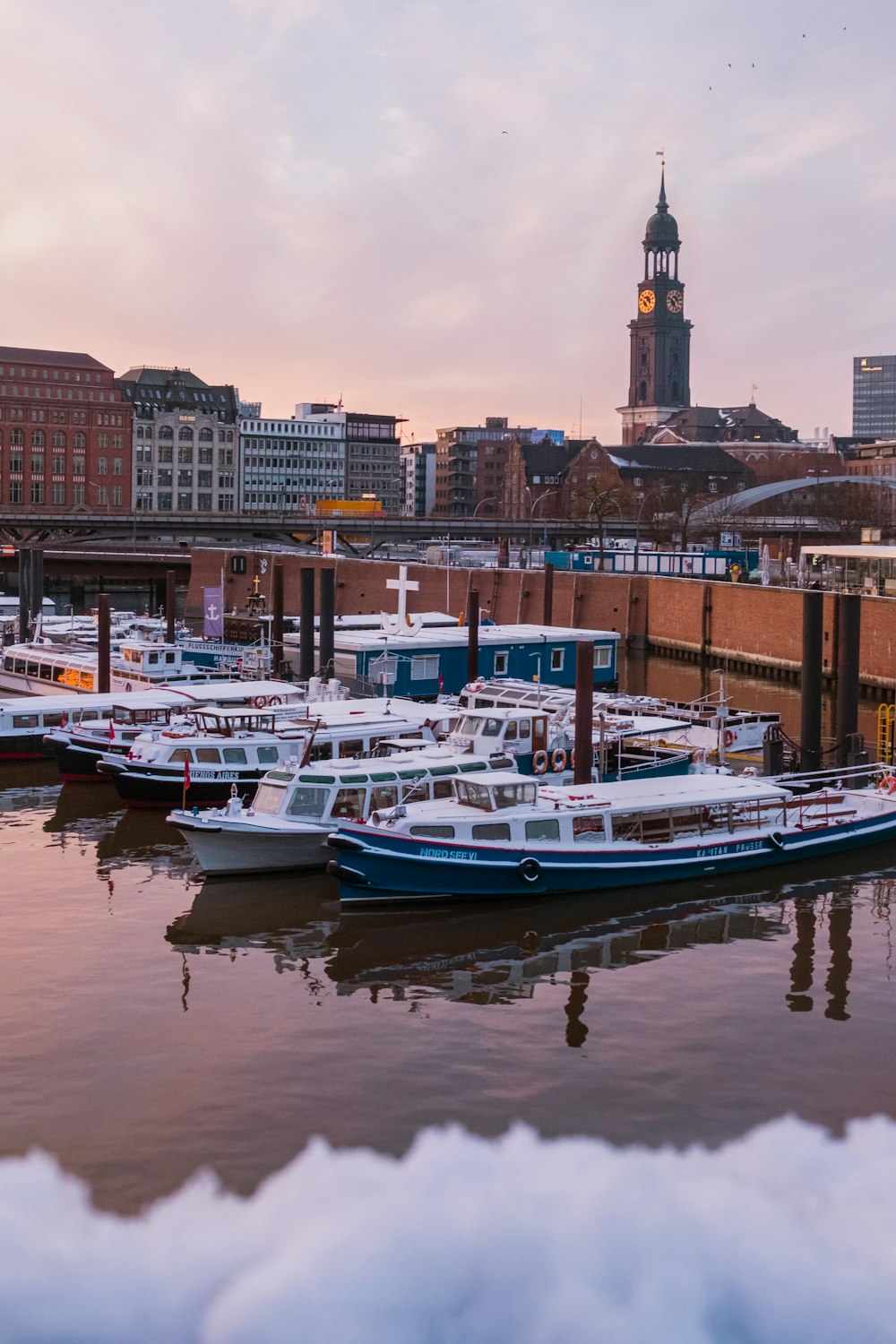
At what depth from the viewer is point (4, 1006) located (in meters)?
25.1

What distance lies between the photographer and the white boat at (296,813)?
108 feet

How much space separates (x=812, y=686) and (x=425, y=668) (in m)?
20.9

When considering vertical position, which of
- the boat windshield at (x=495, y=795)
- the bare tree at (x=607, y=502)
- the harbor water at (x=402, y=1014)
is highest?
the bare tree at (x=607, y=502)

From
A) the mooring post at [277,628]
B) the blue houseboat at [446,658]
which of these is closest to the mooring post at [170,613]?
the mooring post at [277,628]

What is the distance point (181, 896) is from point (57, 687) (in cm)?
3010

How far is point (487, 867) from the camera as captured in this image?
31.1 m

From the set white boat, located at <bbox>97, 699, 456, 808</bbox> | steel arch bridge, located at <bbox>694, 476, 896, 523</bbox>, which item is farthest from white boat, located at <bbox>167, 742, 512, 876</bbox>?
steel arch bridge, located at <bbox>694, 476, 896, 523</bbox>

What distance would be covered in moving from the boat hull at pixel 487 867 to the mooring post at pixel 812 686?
7.36 metres

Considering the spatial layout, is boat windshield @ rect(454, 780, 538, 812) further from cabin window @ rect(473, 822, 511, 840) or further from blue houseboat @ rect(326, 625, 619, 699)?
blue houseboat @ rect(326, 625, 619, 699)

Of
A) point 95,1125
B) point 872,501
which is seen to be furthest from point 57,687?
point 872,501

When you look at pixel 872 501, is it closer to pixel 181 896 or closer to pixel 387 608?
pixel 387 608

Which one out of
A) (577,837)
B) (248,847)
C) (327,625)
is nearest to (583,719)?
(577,837)

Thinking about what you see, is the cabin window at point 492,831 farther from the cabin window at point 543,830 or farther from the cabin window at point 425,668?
the cabin window at point 425,668

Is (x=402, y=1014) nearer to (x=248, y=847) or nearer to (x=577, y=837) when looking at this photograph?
(x=577, y=837)
